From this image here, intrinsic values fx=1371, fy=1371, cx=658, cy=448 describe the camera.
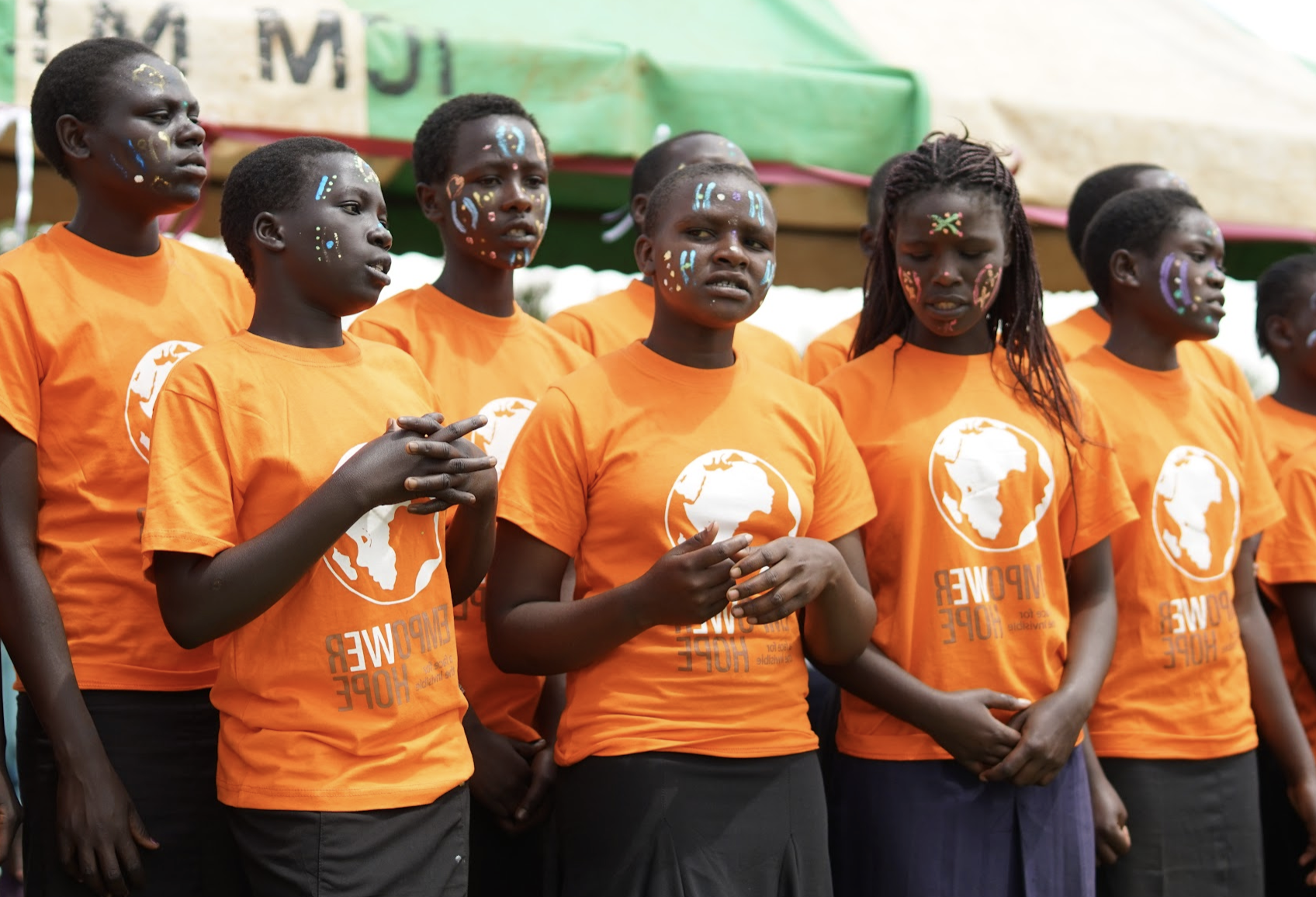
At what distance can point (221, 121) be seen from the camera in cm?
352

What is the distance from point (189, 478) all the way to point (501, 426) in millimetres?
845

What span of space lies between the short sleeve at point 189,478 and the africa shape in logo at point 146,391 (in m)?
0.32

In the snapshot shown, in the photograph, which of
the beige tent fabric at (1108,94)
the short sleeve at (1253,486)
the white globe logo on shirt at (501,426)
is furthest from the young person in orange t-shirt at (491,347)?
the beige tent fabric at (1108,94)

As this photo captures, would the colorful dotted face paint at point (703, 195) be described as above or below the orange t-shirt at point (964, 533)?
above

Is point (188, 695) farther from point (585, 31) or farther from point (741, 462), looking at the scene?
point (585, 31)

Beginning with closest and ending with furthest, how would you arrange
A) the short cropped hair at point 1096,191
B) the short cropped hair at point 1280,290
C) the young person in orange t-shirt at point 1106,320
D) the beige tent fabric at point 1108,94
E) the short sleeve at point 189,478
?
the short sleeve at point 189,478 < the young person in orange t-shirt at point 1106,320 < the short cropped hair at point 1280,290 < the short cropped hair at point 1096,191 < the beige tent fabric at point 1108,94

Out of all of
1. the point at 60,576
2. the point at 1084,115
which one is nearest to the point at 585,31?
the point at 1084,115

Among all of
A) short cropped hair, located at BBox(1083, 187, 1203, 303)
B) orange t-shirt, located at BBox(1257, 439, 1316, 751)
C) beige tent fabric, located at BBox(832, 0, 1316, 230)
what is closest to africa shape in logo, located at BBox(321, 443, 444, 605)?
short cropped hair, located at BBox(1083, 187, 1203, 303)

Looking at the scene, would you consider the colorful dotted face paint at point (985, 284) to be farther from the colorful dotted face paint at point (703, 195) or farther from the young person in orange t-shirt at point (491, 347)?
the young person in orange t-shirt at point (491, 347)

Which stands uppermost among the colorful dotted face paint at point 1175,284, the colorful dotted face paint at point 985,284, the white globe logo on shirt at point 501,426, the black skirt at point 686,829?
the colorful dotted face paint at point 1175,284

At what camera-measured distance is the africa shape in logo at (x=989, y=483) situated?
278cm

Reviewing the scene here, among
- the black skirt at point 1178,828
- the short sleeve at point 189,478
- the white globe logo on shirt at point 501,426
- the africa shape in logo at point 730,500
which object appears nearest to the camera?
the short sleeve at point 189,478

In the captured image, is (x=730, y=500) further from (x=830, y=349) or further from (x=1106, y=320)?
(x=1106, y=320)

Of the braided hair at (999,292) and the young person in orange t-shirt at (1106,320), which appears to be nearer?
the braided hair at (999,292)
